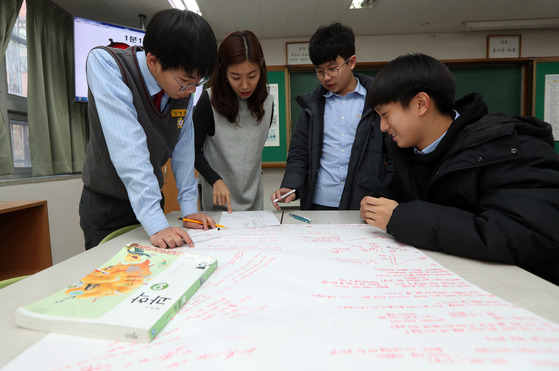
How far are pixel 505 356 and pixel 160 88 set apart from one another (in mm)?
966

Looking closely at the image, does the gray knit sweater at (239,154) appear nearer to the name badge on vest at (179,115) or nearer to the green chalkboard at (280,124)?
the name badge on vest at (179,115)

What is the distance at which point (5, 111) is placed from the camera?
2.22 m

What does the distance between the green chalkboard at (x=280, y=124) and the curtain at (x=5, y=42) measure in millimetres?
2116

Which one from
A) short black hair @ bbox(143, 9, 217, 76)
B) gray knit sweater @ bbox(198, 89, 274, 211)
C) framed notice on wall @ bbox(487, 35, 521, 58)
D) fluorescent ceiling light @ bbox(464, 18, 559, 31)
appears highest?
fluorescent ceiling light @ bbox(464, 18, 559, 31)

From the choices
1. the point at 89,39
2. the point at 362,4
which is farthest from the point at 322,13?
the point at 89,39

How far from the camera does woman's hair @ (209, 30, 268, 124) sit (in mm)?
1256

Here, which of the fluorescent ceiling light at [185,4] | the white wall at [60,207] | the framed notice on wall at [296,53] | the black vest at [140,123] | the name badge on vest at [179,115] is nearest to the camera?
the black vest at [140,123]

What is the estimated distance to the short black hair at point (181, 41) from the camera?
0.79m

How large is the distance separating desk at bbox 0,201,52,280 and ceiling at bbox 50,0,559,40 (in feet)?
6.14

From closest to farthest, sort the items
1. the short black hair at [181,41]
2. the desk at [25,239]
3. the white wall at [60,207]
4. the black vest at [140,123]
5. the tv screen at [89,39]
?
the short black hair at [181,41] < the black vest at [140,123] < the desk at [25,239] < the white wall at [60,207] < the tv screen at [89,39]

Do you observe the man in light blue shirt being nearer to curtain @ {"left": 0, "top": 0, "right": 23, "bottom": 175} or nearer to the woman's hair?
the woman's hair

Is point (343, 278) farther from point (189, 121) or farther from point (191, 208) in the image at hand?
point (189, 121)

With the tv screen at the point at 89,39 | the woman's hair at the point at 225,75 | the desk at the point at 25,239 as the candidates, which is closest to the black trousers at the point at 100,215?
the woman's hair at the point at 225,75

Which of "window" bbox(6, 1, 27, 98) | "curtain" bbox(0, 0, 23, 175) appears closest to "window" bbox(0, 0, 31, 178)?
"window" bbox(6, 1, 27, 98)
